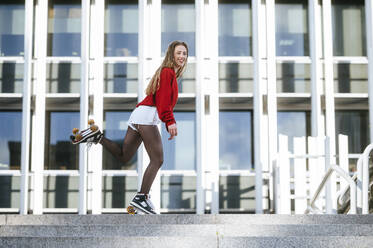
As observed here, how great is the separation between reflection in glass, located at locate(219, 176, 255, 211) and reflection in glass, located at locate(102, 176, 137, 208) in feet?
5.67

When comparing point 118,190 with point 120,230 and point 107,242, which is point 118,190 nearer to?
point 120,230

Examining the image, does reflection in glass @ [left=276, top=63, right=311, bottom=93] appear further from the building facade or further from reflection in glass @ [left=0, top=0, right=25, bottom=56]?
reflection in glass @ [left=0, top=0, right=25, bottom=56]

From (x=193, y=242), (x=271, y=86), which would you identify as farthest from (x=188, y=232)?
(x=271, y=86)

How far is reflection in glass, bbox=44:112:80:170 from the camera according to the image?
1302 cm

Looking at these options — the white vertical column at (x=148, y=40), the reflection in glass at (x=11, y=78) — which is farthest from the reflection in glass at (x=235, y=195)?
the reflection in glass at (x=11, y=78)

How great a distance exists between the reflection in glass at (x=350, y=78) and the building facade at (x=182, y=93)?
2 cm

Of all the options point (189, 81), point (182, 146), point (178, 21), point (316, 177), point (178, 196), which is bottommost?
point (178, 196)

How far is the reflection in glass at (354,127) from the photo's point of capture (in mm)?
13258

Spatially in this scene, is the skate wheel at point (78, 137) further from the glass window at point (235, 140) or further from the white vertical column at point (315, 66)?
the white vertical column at point (315, 66)

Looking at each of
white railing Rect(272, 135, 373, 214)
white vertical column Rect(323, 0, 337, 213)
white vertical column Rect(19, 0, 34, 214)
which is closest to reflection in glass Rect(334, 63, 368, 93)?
white vertical column Rect(323, 0, 337, 213)

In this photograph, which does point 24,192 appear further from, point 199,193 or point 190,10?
point 190,10

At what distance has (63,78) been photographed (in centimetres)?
1307

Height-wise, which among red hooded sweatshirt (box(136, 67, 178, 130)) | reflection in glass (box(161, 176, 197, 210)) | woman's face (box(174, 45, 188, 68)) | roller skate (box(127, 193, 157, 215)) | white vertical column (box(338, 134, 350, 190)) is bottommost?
reflection in glass (box(161, 176, 197, 210))

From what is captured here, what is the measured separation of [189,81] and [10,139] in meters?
3.82
